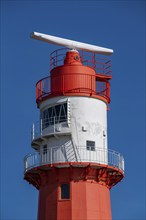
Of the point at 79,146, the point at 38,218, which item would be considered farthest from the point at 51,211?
the point at 79,146

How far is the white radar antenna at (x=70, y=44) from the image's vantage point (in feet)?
167

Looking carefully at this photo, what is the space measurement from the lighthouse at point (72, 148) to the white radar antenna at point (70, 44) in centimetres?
7

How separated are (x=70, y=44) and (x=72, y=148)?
8459mm

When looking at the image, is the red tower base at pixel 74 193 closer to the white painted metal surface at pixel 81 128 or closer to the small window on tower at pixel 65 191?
the small window on tower at pixel 65 191

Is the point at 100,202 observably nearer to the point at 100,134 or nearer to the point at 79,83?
the point at 100,134

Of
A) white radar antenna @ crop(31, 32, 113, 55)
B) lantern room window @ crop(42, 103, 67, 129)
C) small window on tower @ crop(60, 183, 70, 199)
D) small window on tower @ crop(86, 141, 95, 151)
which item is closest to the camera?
small window on tower @ crop(60, 183, 70, 199)

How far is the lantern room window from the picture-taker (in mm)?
49531

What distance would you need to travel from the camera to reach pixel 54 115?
49.9m

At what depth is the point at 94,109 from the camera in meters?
49.9

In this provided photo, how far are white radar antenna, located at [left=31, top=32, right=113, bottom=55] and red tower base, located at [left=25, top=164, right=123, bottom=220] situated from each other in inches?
381

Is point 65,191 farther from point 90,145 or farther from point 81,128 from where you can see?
point 81,128

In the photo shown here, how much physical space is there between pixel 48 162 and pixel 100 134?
4.35 m

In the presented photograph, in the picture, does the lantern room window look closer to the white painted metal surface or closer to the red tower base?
the white painted metal surface

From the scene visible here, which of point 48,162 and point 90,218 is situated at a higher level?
point 48,162
